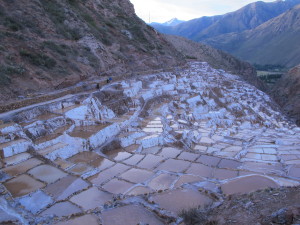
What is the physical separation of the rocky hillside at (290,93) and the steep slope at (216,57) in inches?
163

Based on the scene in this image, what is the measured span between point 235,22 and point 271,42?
185 feet

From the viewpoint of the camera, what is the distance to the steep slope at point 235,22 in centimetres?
13550

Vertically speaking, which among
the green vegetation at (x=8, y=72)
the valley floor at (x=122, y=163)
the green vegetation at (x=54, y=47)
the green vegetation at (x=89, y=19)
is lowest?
the valley floor at (x=122, y=163)

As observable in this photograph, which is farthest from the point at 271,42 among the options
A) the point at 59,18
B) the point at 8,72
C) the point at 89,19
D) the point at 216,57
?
the point at 8,72

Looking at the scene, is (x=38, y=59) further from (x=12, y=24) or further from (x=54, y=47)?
(x=12, y=24)

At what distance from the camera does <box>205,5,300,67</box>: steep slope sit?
78250 millimetres

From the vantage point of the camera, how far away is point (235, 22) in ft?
461

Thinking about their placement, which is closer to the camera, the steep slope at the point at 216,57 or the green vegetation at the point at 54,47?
the green vegetation at the point at 54,47

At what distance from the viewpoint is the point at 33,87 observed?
11781 mm

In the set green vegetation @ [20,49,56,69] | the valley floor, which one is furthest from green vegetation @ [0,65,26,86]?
the valley floor

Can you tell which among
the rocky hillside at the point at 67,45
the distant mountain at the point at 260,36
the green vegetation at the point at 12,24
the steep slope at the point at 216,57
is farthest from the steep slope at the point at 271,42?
the green vegetation at the point at 12,24

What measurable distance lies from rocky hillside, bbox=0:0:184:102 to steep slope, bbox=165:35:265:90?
44.5 ft

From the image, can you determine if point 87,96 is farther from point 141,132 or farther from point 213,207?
point 213,207

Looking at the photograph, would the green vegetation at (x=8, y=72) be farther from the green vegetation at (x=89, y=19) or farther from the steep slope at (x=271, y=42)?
the steep slope at (x=271, y=42)
